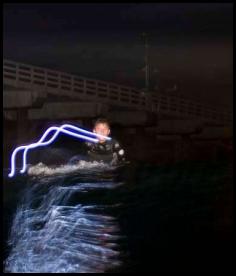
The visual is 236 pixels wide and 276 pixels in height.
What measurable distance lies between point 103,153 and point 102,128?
10 cm

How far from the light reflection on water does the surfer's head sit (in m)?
0.18

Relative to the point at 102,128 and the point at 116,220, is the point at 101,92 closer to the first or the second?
the point at 102,128

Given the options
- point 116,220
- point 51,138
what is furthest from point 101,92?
point 116,220

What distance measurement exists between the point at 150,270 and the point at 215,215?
353 millimetres

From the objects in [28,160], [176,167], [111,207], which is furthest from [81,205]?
[176,167]

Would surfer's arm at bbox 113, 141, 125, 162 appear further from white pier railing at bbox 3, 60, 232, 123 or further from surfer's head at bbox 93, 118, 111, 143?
white pier railing at bbox 3, 60, 232, 123

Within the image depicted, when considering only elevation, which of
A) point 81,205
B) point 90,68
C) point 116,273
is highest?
point 90,68

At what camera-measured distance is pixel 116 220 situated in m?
2.19

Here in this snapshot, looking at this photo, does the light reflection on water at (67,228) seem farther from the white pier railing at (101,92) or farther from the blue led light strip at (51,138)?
the white pier railing at (101,92)

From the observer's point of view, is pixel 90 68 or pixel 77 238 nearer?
pixel 77 238

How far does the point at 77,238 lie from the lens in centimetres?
217

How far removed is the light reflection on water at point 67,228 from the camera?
2160 millimetres

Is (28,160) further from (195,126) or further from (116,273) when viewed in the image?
(195,126)

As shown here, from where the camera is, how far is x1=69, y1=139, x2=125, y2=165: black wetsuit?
2.19 meters
